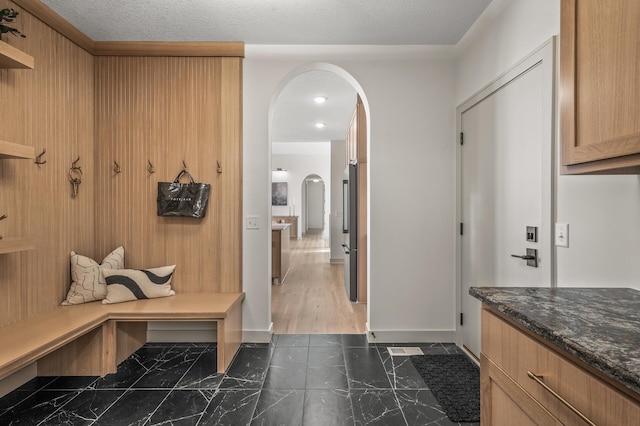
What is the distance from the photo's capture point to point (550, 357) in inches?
36.1

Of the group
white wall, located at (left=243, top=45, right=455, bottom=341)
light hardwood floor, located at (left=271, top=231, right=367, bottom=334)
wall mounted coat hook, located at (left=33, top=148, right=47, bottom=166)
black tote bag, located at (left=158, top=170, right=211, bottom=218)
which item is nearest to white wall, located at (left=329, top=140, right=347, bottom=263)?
light hardwood floor, located at (left=271, top=231, right=367, bottom=334)

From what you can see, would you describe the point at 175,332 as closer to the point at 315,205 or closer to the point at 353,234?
the point at 353,234

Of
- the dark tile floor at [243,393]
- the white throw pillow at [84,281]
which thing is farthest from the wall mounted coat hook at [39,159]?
the dark tile floor at [243,393]

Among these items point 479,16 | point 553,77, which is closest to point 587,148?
point 553,77

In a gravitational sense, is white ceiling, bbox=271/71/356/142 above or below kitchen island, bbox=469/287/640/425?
above

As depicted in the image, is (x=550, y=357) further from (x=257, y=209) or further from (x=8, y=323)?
(x=8, y=323)

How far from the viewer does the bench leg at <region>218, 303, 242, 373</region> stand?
2432 mm

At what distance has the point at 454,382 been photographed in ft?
7.52

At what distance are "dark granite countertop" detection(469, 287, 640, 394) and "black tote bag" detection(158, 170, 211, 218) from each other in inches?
91.2

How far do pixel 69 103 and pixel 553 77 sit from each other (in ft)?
10.9

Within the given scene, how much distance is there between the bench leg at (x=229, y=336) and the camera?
7.98ft

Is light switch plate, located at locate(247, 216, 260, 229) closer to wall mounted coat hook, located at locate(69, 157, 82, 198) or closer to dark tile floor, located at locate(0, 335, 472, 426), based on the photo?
dark tile floor, located at locate(0, 335, 472, 426)

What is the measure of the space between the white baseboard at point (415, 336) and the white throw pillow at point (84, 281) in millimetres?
2257

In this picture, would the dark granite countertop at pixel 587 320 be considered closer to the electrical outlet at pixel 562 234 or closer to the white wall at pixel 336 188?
the electrical outlet at pixel 562 234
